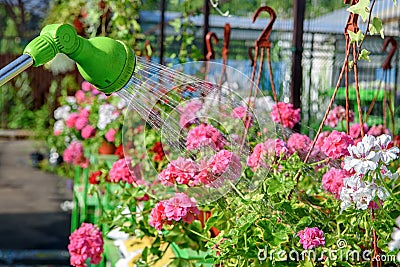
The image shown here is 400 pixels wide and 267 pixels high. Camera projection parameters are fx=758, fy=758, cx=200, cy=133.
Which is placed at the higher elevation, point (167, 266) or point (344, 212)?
point (344, 212)

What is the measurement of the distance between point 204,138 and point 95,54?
50 cm

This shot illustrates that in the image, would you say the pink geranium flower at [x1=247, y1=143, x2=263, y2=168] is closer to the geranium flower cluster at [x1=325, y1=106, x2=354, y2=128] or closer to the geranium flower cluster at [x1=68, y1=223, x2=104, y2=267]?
the geranium flower cluster at [x1=68, y1=223, x2=104, y2=267]

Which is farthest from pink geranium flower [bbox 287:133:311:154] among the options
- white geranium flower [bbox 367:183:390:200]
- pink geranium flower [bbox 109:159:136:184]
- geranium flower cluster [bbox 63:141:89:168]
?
geranium flower cluster [bbox 63:141:89:168]

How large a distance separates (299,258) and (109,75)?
1.99ft

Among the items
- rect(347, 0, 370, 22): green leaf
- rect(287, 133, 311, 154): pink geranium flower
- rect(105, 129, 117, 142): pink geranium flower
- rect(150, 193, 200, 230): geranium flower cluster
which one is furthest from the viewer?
rect(105, 129, 117, 142): pink geranium flower

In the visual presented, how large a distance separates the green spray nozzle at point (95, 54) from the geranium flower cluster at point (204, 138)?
406mm

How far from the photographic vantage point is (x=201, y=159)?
5.15 feet

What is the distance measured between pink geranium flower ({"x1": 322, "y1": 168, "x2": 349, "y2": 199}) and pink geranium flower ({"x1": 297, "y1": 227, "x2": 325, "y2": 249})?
16 cm

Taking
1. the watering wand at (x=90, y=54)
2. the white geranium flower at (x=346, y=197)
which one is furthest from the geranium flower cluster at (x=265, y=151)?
the watering wand at (x=90, y=54)

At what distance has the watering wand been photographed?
3.39 ft

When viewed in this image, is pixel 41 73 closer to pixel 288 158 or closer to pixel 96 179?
pixel 96 179

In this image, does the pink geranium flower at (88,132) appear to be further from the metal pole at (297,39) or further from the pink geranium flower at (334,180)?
the pink geranium flower at (334,180)

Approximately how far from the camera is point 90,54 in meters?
1.12

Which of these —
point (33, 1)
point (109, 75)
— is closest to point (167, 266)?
point (109, 75)
